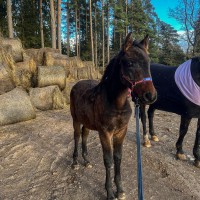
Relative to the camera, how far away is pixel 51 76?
376 inches

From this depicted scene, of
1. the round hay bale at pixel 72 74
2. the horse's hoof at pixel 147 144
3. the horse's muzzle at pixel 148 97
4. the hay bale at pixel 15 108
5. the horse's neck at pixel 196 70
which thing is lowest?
the horse's hoof at pixel 147 144

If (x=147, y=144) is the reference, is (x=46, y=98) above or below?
above

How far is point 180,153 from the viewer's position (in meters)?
4.76

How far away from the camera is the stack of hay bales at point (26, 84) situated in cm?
729

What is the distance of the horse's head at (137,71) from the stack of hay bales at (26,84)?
5496 millimetres

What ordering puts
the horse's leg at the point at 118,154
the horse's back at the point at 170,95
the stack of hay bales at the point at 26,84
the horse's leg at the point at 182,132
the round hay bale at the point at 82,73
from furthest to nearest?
the round hay bale at the point at 82,73
the stack of hay bales at the point at 26,84
the horse's leg at the point at 182,132
the horse's back at the point at 170,95
the horse's leg at the point at 118,154

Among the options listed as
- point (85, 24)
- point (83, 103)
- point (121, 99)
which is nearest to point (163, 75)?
point (83, 103)

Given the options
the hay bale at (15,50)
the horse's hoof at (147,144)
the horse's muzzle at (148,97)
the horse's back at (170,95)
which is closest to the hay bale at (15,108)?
the hay bale at (15,50)

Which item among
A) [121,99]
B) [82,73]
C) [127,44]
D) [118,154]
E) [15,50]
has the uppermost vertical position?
[15,50]

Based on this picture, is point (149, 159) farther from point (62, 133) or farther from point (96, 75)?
point (96, 75)

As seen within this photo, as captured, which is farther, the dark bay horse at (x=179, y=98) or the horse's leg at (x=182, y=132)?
the horse's leg at (x=182, y=132)

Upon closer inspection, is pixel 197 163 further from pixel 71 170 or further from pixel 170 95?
pixel 71 170

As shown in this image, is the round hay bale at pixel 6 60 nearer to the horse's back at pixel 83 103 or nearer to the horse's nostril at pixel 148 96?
the horse's back at pixel 83 103

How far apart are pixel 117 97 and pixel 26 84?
7.13 metres
